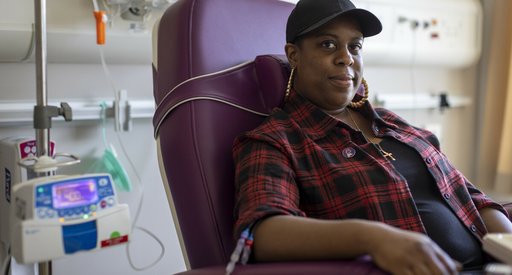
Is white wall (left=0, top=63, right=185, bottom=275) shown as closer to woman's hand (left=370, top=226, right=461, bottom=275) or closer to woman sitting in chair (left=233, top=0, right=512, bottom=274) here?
woman sitting in chair (left=233, top=0, right=512, bottom=274)

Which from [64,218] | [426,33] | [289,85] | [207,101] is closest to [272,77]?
[289,85]

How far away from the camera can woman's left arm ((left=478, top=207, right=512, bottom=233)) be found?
135 centimetres

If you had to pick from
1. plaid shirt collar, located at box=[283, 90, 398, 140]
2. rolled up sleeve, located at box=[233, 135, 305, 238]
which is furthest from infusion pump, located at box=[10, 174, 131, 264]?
plaid shirt collar, located at box=[283, 90, 398, 140]

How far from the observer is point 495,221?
1365 mm

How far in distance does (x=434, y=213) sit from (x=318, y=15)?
532mm

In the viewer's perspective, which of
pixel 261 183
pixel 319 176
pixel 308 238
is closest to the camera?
pixel 308 238

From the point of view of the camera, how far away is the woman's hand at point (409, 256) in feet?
2.78

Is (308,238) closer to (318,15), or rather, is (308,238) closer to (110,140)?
(318,15)

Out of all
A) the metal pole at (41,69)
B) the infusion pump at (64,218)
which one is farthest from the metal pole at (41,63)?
the infusion pump at (64,218)

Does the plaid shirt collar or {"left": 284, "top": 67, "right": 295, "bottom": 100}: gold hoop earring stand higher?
{"left": 284, "top": 67, "right": 295, "bottom": 100}: gold hoop earring

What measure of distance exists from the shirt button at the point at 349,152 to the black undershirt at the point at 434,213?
114 mm

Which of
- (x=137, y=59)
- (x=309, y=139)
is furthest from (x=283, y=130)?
(x=137, y=59)

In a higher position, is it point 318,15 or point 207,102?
point 318,15

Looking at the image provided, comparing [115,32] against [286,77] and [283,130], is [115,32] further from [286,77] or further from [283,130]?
[283,130]
